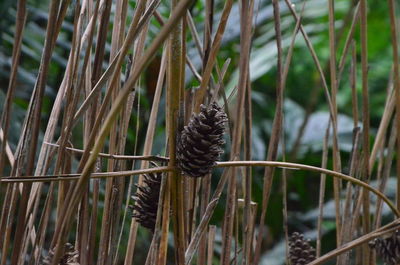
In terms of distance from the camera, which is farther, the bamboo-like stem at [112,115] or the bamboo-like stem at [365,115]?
the bamboo-like stem at [365,115]

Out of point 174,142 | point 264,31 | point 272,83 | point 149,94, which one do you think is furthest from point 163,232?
point 272,83

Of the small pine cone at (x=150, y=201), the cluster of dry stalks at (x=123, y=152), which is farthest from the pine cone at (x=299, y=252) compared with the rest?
the small pine cone at (x=150, y=201)

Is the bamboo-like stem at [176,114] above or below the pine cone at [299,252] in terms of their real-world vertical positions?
above

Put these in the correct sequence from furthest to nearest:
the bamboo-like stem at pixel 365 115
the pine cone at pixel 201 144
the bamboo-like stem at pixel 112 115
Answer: the bamboo-like stem at pixel 365 115 < the pine cone at pixel 201 144 < the bamboo-like stem at pixel 112 115

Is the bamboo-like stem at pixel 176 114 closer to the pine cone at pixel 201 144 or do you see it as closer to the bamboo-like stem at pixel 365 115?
the pine cone at pixel 201 144

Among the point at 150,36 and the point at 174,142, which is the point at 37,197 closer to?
the point at 174,142

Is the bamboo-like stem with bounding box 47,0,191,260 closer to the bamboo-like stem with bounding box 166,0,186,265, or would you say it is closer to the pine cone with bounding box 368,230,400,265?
the bamboo-like stem with bounding box 166,0,186,265

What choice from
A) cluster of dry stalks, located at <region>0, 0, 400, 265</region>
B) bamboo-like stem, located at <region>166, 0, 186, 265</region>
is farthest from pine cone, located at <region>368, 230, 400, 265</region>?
bamboo-like stem, located at <region>166, 0, 186, 265</region>

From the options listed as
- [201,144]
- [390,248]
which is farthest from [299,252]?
[201,144]
